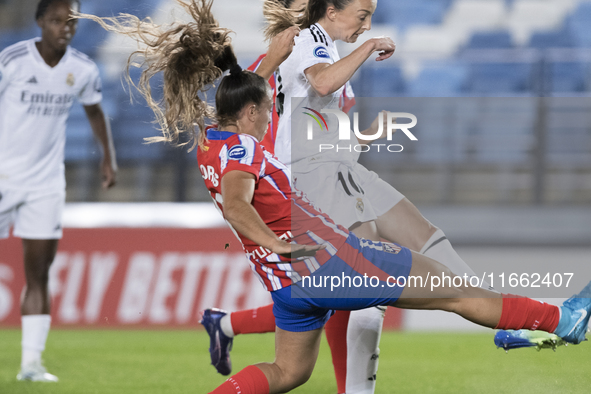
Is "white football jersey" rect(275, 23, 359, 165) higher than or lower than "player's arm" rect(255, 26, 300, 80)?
lower

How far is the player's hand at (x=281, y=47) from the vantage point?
2.31 meters

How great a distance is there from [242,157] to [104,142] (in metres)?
2.36

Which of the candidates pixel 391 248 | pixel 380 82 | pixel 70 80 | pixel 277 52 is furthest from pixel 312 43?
pixel 380 82

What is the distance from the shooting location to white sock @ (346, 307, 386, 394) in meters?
2.60

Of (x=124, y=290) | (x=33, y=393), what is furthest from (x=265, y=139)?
(x=124, y=290)

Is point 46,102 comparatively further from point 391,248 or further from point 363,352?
point 391,248

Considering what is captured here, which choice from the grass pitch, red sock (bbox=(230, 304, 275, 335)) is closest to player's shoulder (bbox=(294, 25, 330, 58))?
red sock (bbox=(230, 304, 275, 335))

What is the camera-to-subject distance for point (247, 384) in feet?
6.98

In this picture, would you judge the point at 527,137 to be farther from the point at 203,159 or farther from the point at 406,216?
the point at 203,159

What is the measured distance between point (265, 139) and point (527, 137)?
3.94 meters

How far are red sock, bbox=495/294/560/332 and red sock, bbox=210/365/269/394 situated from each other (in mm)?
742

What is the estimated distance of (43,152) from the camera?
407cm

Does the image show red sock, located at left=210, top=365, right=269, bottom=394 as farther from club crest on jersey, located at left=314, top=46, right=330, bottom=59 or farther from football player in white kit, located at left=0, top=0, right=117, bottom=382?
football player in white kit, located at left=0, top=0, right=117, bottom=382

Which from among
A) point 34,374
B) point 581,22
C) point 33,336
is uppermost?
point 581,22
